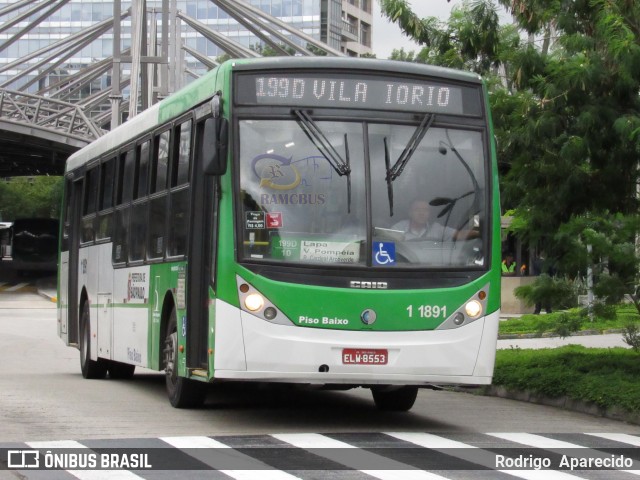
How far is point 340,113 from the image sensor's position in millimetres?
12141

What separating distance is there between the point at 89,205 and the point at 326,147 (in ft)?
24.5

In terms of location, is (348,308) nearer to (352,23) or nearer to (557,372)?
(557,372)

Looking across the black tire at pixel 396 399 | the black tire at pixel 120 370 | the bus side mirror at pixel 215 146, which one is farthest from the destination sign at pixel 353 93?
the black tire at pixel 120 370

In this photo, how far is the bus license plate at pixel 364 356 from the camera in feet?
38.5

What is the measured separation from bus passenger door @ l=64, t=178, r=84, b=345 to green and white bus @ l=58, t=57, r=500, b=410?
7.12 m

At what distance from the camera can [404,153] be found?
1212 centimetres

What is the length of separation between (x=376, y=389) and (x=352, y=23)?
394 feet

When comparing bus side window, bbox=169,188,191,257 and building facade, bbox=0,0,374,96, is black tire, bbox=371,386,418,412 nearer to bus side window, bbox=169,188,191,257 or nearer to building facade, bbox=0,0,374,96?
bus side window, bbox=169,188,191,257

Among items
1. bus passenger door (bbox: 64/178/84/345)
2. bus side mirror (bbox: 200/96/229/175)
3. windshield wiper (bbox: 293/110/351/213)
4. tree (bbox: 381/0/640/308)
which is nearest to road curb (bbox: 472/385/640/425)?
tree (bbox: 381/0/640/308)

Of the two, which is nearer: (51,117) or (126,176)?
(126,176)

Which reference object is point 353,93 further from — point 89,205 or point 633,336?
point 89,205

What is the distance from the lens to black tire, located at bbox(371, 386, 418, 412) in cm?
1412

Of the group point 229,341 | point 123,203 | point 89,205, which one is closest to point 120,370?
point 89,205

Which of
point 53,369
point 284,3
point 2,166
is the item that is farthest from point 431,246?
point 284,3
